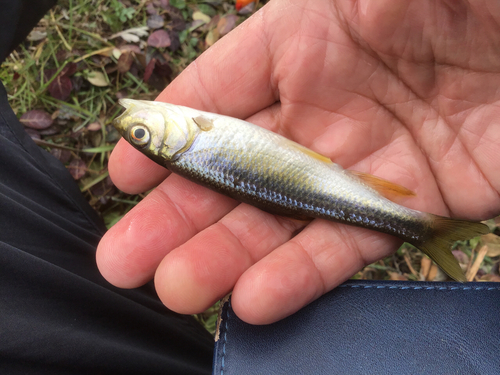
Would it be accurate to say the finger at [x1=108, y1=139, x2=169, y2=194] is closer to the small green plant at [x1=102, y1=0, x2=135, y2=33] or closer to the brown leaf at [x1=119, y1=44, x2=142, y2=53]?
the brown leaf at [x1=119, y1=44, x2=142, y2=53]

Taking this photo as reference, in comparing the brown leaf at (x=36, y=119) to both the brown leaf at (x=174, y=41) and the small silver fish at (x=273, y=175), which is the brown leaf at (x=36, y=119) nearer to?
the brown leaf at (x=174, y=41)

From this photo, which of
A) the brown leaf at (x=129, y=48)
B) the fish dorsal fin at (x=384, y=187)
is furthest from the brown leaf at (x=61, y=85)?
the fish dorsal fin at (x=384, y=187)

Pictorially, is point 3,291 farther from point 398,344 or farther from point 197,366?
point 398,344

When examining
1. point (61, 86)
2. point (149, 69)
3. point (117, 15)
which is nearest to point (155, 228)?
point (149, 69)

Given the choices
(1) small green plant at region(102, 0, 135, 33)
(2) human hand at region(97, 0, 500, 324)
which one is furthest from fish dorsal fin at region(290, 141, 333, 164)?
(1) small green plant at region(102, 0, 135, 33)

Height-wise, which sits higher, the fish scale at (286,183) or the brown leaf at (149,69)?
the brown leaf at (149,69)

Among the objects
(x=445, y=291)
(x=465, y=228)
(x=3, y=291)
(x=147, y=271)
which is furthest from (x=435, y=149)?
(x=3, y=291)

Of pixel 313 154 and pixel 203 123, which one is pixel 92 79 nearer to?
pixel 203 123
